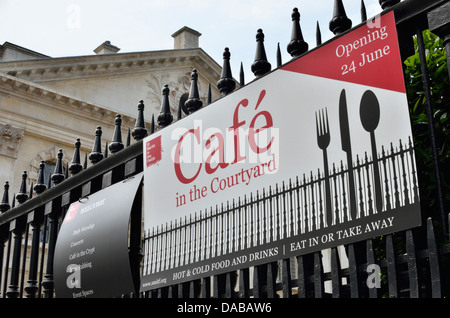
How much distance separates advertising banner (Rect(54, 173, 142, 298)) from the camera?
4.40 metres

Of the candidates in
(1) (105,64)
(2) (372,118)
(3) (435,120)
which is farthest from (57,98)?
(2) (372,118)

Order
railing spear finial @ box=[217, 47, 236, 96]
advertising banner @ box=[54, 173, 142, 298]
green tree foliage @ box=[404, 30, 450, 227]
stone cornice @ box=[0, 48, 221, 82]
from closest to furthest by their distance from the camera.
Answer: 1. green tree foliage @ box=[404, 30, 450, 227]
2. railing spear finial @ box=[217, 47, 236, 96]
3. advertising banner @ box=[54, 173, 142, 298]
4. stone cornice @ box=[0, 48, 221, 82]

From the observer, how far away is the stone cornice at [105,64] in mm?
22219

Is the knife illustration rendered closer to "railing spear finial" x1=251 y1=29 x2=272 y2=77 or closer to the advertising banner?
"railing spear finial" x1=251 y1=29 x2=272 y2=77

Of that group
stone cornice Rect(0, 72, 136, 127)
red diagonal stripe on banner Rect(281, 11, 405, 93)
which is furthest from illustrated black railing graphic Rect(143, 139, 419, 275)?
stone cornice Rect(0, 72, 136, 127)

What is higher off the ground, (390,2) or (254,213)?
(390,2)

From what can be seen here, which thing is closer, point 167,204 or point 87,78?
point 167,204

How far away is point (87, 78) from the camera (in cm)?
2447

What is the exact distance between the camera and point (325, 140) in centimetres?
340

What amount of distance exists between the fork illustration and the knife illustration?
94 mm
